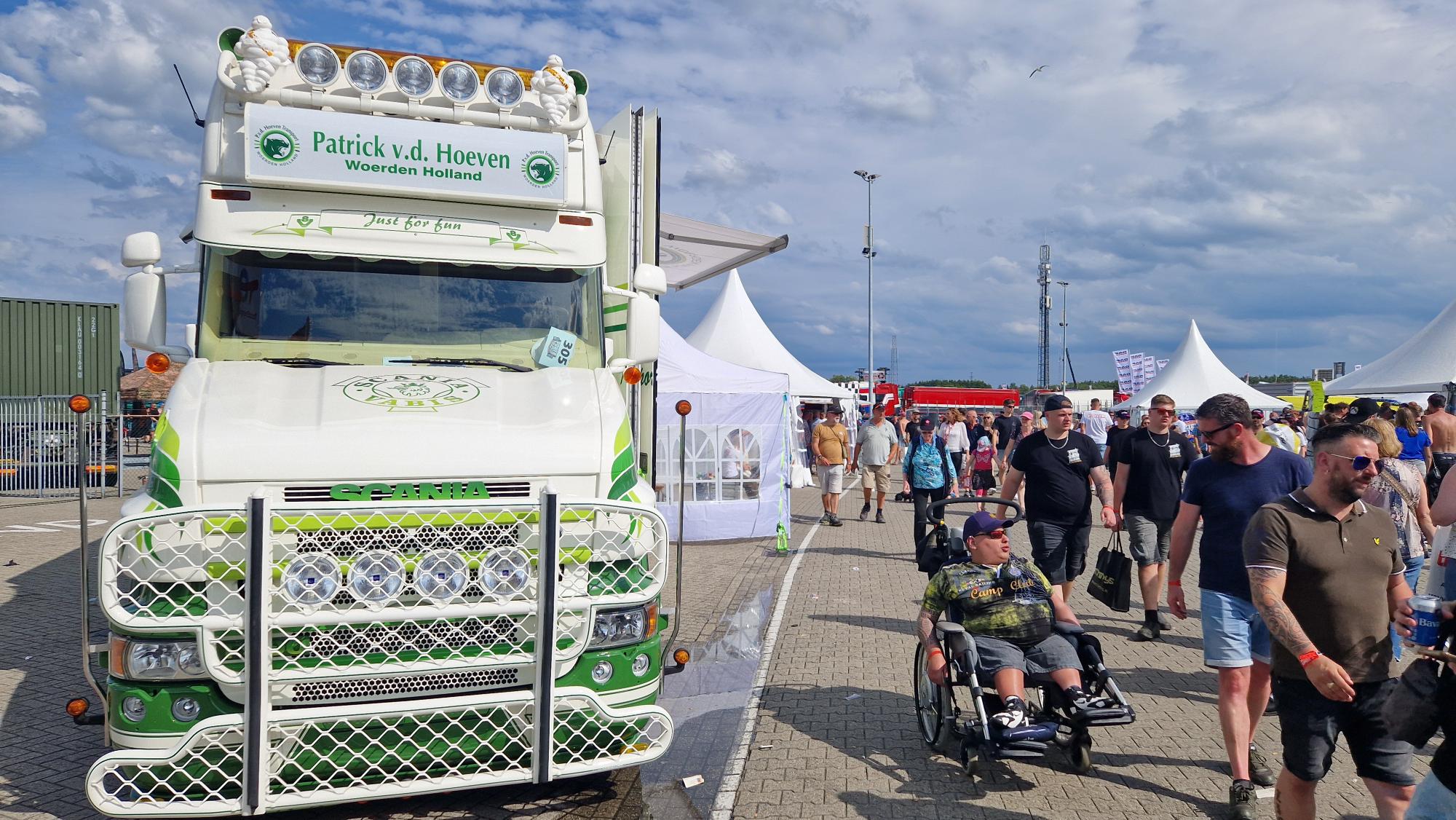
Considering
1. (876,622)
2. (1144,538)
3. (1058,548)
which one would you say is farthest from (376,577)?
(1144,538)

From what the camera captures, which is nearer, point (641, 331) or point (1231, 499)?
point (1231, 499)

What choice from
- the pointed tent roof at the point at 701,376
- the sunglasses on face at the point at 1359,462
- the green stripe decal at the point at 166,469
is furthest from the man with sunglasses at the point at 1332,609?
the pointed tent roof at the point at 701,376

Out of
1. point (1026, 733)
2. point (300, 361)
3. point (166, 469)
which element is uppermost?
point (300, 361)

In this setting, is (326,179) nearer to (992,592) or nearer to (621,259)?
(621,259)

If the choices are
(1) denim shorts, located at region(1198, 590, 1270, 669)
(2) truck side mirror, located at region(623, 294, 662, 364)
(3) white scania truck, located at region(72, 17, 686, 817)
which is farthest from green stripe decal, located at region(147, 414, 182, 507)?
(1) denim shorts, located at region(1198, 590, 1270, 669)

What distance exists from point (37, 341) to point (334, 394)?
21644 mm

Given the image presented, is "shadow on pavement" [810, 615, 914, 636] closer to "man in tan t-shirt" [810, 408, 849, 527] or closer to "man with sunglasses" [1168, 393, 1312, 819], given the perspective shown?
"man with sunglasses" [1168, 393, 1312, 819]

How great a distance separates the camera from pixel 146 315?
533 cm

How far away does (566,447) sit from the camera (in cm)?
448

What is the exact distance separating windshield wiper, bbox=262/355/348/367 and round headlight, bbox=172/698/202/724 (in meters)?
1.86

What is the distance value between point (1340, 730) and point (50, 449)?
2259cm

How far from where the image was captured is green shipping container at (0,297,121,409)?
21.3 metres

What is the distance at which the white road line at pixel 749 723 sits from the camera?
14.9 feet

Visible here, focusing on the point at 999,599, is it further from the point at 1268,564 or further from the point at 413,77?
the point at 413,77
